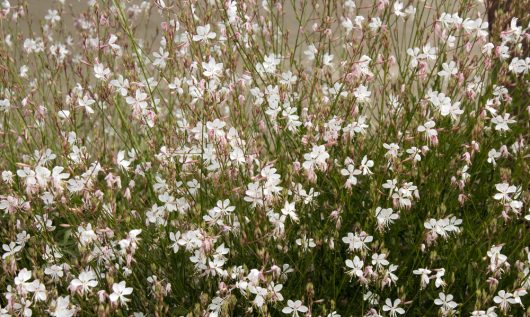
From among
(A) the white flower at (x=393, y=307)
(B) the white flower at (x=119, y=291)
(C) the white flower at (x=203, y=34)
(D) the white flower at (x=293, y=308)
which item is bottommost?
(A) the white flower at (x=393, y=307)

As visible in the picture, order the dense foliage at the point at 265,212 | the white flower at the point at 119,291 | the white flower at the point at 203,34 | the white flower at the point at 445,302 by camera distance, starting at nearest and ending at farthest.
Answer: the white flower at the point at 119,291
the dense foliage at the point at 265,212
the white flower at the point at 445,302
the white flower at the point at 203,34

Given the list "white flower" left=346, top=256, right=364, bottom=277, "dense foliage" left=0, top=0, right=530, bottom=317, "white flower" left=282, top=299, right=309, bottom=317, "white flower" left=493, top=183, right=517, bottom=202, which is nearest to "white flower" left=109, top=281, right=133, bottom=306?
"dense foliage" left=0, top=0, right=530, bottom=317

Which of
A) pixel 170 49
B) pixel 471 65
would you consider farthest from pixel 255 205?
pixel 471 65

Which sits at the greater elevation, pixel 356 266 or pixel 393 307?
pixel 356 266

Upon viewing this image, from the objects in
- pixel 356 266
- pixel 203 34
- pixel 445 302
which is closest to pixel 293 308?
pixel 356 266

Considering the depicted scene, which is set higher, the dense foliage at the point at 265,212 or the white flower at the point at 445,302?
the dense foliage at the point at 265,212

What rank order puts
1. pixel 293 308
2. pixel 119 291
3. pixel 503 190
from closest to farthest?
1. pixel 119 291
2. pixel 293 308
3. pixel 503 190

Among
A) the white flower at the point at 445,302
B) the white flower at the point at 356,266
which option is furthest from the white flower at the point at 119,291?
the white flower at the point at 445,302

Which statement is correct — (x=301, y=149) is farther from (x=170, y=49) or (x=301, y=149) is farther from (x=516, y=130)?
(x=516, y=130)

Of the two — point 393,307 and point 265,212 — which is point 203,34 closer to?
point 265,212

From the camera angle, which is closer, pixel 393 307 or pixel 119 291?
pixel 119 291

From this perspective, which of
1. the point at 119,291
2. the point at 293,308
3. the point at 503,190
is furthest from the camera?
the point at 503,190

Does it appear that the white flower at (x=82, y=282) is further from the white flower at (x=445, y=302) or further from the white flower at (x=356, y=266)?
the white flower at (x=445, y=302)

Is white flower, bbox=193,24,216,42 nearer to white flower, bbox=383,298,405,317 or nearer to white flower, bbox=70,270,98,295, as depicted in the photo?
white flower, bbox=70,270,98,295
